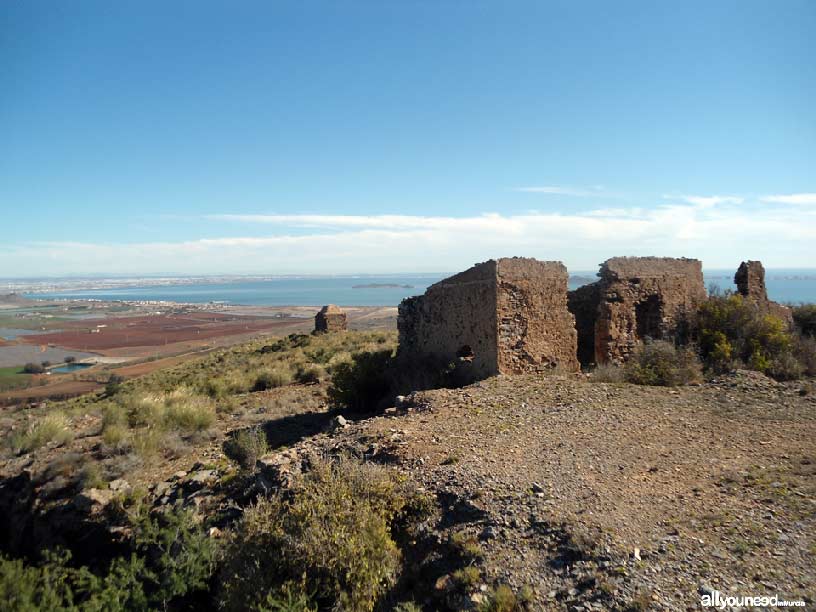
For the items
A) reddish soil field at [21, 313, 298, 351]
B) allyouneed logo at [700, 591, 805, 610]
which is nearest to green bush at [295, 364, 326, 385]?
allyouneed logo at [700, 591, 805, 610]

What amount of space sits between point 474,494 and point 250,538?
91.1 inches

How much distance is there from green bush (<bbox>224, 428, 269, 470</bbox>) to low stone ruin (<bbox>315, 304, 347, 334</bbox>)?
18.0 metres

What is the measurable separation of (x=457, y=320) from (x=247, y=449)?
214 inches

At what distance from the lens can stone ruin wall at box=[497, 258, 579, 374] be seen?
34.6 ft

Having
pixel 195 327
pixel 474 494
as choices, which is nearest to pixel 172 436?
pixel 474 494

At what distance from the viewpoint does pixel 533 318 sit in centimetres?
1092

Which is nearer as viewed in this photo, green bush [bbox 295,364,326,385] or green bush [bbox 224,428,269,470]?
green bush [bbox 224,428,269,470]

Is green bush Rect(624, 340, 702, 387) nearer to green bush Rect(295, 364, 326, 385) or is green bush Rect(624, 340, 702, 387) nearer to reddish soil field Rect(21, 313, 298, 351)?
green bush Rect(295, 364, 326, 385)

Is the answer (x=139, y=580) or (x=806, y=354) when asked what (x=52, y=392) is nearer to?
(x=139, y=580)

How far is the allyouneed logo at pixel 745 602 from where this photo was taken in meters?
3.41

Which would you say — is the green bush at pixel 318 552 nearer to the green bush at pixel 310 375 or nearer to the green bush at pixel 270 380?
the green bush at pixel 270 380

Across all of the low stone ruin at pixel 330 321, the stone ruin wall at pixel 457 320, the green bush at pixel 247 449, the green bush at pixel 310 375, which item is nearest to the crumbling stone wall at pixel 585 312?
the stone ruin wall at pixel 457 320

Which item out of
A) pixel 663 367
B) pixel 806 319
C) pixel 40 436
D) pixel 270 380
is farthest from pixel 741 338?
pixel 40 436

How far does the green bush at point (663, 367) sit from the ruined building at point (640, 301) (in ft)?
3.72
